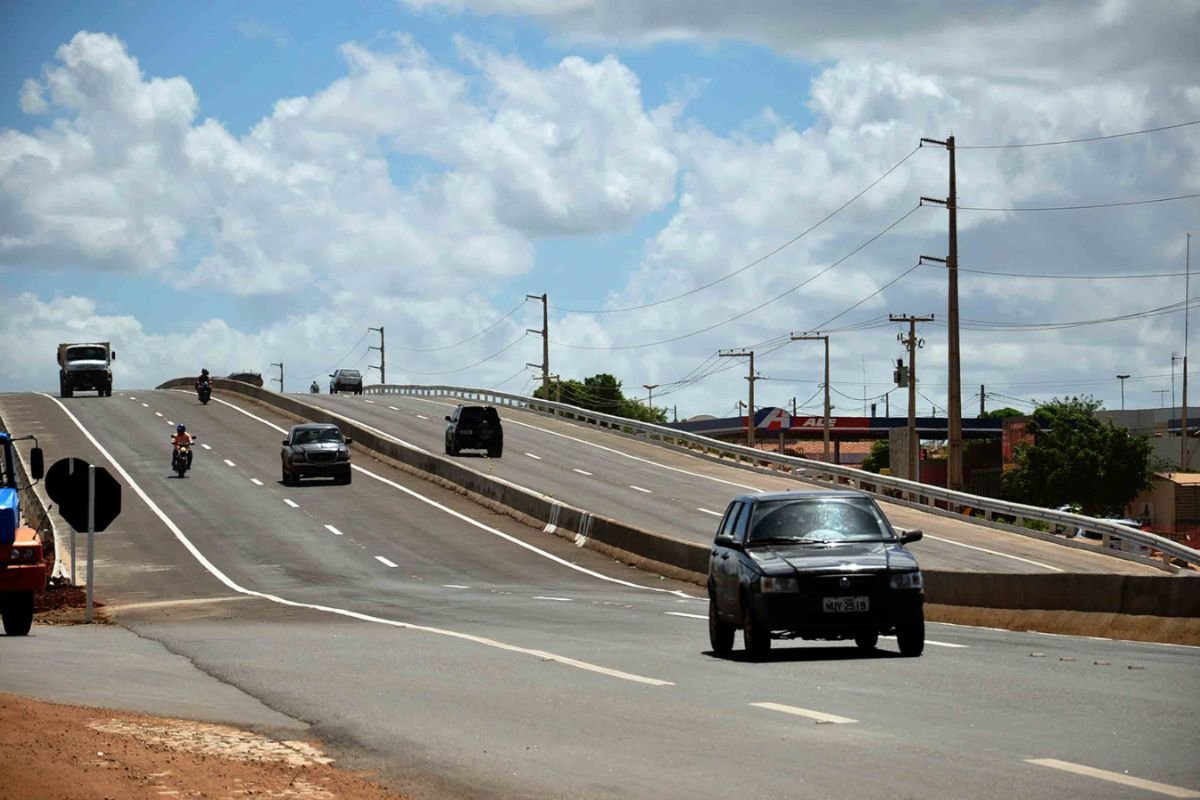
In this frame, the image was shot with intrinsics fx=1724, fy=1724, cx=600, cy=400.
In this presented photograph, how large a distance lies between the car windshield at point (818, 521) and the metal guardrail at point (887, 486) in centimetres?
2662

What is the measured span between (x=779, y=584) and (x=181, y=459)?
43.4 m

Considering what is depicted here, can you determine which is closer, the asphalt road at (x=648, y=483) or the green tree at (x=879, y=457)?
the asphalt road at (x=648, y=483)

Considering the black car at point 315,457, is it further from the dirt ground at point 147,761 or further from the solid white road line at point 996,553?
the dirt ground at point 147,761

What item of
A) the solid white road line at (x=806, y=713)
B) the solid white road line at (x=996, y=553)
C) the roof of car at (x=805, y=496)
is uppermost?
the roof of car at (x=805, y=496)

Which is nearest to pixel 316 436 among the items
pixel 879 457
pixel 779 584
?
pixel 779 584

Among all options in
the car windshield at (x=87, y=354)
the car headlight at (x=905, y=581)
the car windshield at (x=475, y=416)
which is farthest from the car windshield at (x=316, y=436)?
the car headlight at (x=905, y=581)

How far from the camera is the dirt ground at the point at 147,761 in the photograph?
8719 mm

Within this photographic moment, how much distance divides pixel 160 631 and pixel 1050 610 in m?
11.6

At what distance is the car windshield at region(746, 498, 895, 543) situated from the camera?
1712 cm

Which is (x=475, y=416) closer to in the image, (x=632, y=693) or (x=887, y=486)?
(x=887, y=486)

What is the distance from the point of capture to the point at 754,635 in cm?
1639

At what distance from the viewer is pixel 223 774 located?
945 centimetres

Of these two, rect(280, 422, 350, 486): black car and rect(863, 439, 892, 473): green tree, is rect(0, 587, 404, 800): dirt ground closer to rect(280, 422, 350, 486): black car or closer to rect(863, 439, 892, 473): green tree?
rect(280, 422, 350, 486): black car

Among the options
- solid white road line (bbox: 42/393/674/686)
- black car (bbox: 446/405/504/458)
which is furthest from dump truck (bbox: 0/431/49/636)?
black car (bbox: 446/405/504/458)
